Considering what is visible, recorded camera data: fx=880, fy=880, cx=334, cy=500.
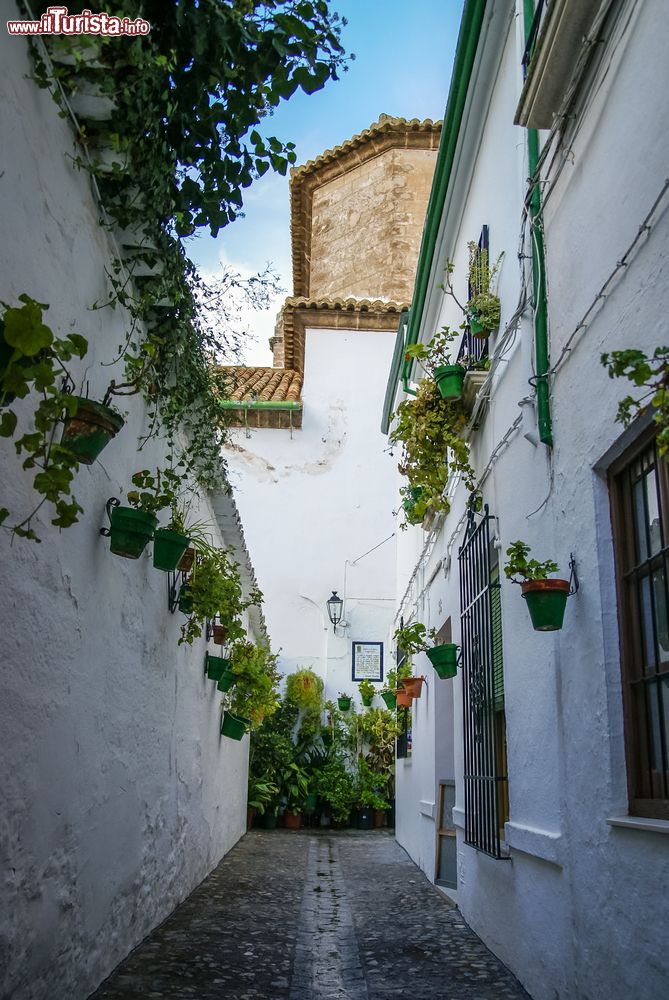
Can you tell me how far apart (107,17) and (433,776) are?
22.4 ft

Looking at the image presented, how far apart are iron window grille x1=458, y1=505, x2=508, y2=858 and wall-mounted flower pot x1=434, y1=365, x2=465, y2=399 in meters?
0.83

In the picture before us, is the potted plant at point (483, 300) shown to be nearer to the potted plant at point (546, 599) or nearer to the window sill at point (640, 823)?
the potted plant at point (546, 599)

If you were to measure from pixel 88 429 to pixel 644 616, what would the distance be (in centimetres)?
218

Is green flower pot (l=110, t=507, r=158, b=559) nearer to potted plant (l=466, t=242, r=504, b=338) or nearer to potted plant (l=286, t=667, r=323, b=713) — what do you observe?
potted plant (l=466, t=242, r=504, b=338)

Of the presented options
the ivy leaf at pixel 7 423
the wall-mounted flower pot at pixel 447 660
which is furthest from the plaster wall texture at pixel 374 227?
the ivy leaf at pixel 7 423

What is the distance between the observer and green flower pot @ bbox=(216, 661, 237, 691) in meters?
8.06

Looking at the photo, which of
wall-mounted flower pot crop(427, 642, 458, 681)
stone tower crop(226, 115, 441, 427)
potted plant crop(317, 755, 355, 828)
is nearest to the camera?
wall-mounted flower pot crop(427, 642, 458, 681)

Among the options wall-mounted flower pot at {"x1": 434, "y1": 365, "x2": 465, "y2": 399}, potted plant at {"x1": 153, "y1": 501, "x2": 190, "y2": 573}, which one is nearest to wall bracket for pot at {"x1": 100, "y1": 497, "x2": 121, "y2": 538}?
potted plant at {"x1": 153, "y1": 501, "x2": 190, "y2": 573}

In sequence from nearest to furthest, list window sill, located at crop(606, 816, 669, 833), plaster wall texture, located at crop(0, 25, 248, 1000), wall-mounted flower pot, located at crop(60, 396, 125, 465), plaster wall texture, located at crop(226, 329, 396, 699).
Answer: window sill, located at crop(606, 816, 669, 833), plaster wall texture, located at crop(0, 25, 248, 1000), wall-mounted flower pot, located at crop(60, 396, 125, 465), plaster wall texture, located at crop(226, 329, 396, 699)

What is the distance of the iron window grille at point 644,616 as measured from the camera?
305cm

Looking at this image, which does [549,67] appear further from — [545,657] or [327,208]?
[327,208]

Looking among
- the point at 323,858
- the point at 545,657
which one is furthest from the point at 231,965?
the point at 323,858

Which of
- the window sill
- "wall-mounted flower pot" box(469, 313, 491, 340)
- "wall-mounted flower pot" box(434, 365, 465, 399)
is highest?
"wall-mounted flower pot" box(469, 313, 491, 340)

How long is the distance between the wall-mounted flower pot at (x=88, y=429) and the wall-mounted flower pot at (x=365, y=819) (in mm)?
11544
